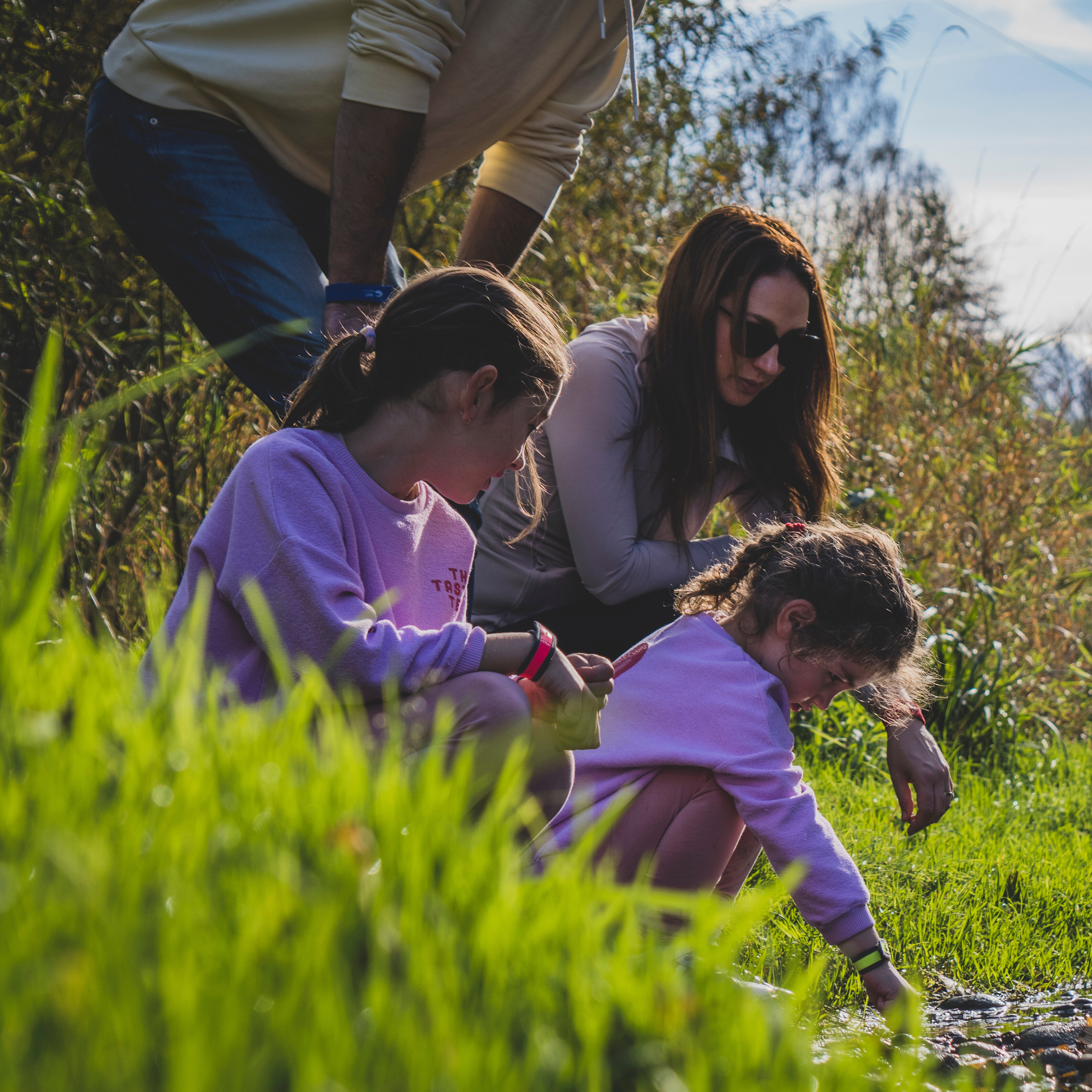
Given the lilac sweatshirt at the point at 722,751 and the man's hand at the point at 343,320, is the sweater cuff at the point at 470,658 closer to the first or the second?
the lilac sweatshirt at the point at 722,751

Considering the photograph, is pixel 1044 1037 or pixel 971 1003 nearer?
pixel 1044 1037

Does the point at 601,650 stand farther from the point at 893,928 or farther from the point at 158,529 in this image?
the point at 158,529

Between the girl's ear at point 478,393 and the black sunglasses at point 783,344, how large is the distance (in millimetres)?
1160

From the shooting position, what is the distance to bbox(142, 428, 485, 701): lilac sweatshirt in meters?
1.82

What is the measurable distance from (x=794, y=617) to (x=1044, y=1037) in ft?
3.14

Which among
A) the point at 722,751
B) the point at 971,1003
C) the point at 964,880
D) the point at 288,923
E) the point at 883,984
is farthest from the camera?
the point at 964,880

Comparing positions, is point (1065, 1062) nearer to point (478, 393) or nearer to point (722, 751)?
point (722, 751)

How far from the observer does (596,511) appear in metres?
2.95

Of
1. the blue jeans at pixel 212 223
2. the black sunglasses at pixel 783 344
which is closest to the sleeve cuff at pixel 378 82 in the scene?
the blue jeans at pixel 212 223

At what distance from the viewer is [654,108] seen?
590 centimetres

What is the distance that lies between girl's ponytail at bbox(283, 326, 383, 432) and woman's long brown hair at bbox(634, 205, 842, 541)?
43.8 inches

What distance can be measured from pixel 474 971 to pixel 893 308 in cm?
578

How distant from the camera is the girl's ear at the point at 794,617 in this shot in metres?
2.46

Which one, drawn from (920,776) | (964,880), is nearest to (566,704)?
(920,776)
